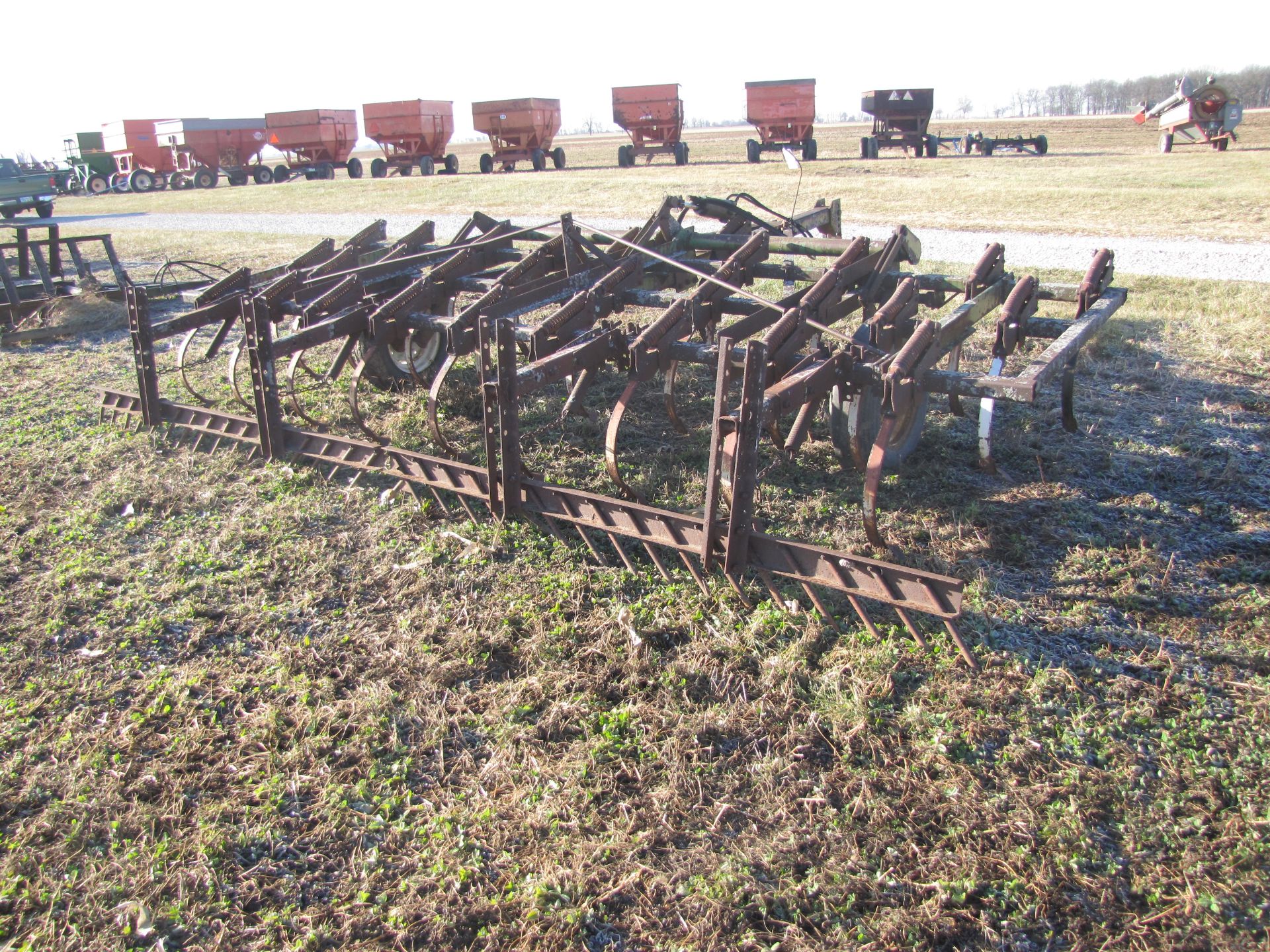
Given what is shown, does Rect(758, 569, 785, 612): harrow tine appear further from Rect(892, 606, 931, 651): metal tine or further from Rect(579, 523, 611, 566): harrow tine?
Rect(579, 523, 611, 566): harrow tine

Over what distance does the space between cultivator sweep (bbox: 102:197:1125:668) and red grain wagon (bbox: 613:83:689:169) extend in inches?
821

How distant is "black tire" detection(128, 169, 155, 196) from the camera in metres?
30.2

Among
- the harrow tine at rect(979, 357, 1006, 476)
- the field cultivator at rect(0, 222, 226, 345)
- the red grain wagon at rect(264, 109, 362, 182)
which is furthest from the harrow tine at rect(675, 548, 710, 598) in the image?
the red grain wagon at rect(264, 109, 362, 182)

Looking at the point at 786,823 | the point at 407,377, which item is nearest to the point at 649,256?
the point at 407,377

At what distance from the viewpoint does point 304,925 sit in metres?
2.25

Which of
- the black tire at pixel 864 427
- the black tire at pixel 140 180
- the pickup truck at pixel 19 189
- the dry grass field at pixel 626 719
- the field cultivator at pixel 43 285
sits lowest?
the dry grass field at pixel 626 719

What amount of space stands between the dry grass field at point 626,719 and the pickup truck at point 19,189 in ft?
66.3

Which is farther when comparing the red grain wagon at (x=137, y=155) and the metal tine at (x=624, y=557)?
the red grain wagon at (x=137, y=155)

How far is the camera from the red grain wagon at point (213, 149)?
29.4m

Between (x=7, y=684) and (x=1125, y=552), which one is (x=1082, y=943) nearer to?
(x=1125, y=552)

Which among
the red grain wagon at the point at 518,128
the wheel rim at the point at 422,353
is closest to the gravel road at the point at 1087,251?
the wheel rim at the point at 422,353

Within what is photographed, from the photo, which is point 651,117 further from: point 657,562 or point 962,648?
point 962,648

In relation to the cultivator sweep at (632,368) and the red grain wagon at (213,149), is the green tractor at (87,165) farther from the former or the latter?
the cultivator sweep at (632,368)

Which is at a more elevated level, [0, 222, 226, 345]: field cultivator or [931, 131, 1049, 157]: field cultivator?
[931, 131, 1049, 157]: field cultivator
